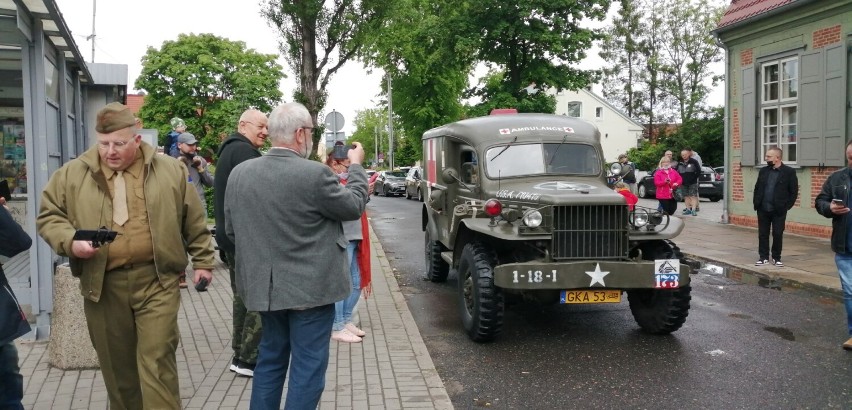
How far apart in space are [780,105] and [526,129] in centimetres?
966

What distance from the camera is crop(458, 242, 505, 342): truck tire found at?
646 cm

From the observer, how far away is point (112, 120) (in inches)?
146

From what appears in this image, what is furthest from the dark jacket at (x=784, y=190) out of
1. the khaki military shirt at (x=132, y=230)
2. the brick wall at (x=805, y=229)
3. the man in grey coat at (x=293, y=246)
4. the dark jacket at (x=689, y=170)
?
the khaki military shirt at (x=132, y=230)

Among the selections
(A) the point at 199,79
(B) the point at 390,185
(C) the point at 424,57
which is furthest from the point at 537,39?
(A) the point at 199,79

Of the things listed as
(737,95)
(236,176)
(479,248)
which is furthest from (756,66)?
(236,176)

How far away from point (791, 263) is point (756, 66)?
6.56 metres

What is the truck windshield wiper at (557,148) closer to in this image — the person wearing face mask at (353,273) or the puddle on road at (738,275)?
the person wearing face mask at (353,273)

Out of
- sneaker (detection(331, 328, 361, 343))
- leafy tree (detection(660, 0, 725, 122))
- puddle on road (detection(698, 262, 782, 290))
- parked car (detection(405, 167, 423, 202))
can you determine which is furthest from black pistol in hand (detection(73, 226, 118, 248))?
leafy tree (detection(660, 0, 725, 122))

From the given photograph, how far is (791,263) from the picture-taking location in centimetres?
1127

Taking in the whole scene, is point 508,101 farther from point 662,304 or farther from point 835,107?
point 662,304

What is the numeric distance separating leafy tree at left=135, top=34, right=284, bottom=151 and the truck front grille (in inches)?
1717

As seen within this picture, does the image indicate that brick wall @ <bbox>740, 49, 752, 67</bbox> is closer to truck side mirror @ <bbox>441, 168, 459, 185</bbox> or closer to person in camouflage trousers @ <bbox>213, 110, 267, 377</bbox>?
truck side mirror @ <bbox>441, 168, 459, 185</bbox>

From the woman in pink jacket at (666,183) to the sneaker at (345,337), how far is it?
1047cm

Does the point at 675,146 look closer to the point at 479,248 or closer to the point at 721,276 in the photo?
the point at 721,276
